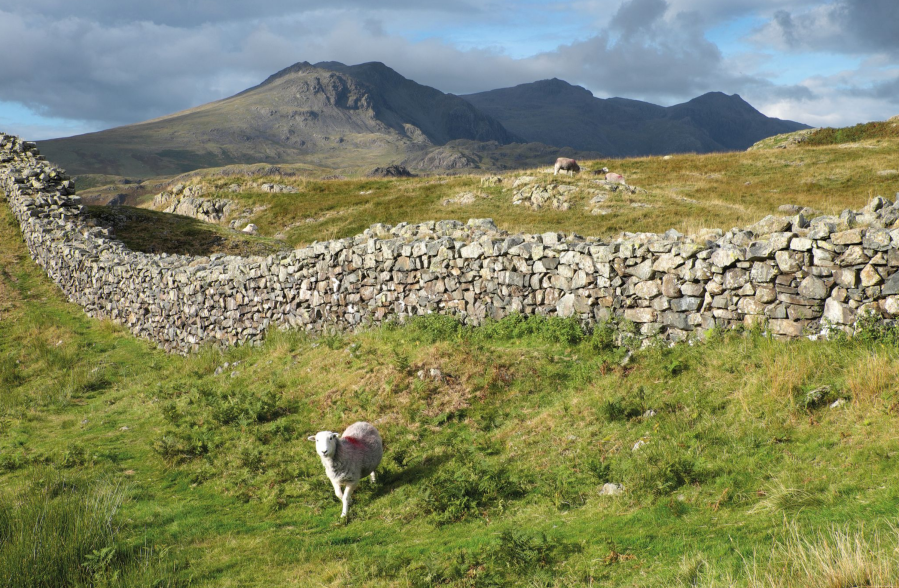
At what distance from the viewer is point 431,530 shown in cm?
714

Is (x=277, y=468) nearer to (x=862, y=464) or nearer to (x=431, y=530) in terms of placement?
(x=431, y=530)

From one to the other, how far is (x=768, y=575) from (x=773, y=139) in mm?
66301

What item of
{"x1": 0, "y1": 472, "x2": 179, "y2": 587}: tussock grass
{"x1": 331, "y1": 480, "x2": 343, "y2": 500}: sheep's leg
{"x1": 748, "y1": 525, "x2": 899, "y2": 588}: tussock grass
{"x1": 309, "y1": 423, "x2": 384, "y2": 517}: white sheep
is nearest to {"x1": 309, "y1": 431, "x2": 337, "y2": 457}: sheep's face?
{"x1": 309, "y1": 423, "x2": 384, "y2": 517}: white sheep

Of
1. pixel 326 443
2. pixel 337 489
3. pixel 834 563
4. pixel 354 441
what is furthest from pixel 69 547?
pixel 834 563

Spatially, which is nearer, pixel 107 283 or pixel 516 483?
pixel 516 483

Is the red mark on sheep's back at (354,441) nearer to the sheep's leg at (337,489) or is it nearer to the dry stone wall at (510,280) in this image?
the sheep's leg at (337,489)

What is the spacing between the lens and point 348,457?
26.7ft

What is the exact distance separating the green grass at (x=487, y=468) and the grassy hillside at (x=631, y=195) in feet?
44.8

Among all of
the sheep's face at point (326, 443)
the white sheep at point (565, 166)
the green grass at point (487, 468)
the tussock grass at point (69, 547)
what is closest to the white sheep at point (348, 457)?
the sheep's face at point (326, 443)

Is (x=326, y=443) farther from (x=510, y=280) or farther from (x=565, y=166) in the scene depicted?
(x=565, y=166)

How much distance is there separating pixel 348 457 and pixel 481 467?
1.83 m

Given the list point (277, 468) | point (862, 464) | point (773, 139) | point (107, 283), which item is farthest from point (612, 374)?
point (773, 139)

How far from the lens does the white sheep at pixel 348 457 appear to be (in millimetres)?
7895

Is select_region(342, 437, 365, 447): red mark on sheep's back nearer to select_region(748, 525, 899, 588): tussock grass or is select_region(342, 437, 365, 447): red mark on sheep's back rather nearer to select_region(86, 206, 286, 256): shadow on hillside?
select_region(748, 525, 899, 588): tussock grass
